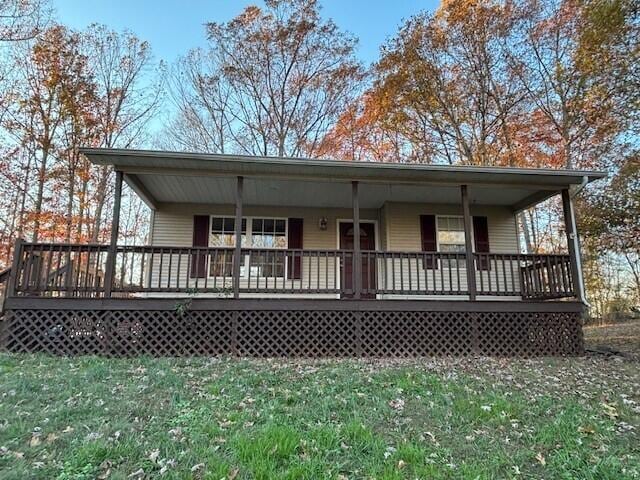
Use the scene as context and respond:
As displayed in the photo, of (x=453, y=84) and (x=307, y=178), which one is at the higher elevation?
(x=453, y=84)

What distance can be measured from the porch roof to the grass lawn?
3365 millimetres

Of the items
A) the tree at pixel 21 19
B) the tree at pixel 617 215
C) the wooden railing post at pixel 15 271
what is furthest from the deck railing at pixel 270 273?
the tree at pixel 21 19

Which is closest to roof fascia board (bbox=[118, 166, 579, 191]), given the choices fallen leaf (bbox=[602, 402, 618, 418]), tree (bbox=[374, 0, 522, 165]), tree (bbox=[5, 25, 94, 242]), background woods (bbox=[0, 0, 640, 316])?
fallen leaf (bbox=[602, 402, 618, 418])

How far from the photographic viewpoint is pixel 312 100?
17234mm

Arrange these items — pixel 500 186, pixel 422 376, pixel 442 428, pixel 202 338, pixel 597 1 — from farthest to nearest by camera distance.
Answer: pixel 597 1 → pixel 500 186 → pixel 202 338 → pixel 422 376 → pixel 442 428

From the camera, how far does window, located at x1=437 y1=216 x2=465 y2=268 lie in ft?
32.9

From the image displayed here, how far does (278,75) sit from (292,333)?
13203mm

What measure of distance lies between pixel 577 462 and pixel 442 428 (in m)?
1.04

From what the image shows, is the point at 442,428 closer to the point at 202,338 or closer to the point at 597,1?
the point at 202,338

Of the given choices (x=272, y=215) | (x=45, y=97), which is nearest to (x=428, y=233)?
(x=272, y=215)

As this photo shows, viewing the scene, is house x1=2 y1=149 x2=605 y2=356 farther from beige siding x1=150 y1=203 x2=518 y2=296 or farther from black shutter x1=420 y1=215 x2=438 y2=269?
black shutter x1=420 y1=215 x2=438 y2=269

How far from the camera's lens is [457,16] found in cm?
1595

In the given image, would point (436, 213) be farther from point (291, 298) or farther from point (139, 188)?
point (139, 188)

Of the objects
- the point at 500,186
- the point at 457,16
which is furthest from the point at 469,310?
the point at 457,16
